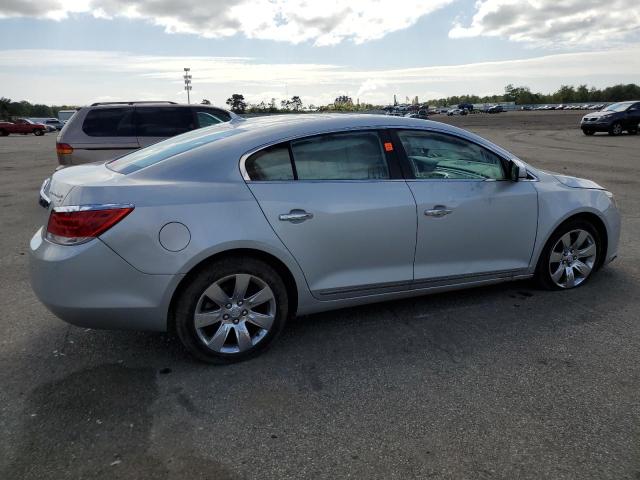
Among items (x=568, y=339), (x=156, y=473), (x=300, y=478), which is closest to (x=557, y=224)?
(x=568, y=339)

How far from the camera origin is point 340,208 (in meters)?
3.69

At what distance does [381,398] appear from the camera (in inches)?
122

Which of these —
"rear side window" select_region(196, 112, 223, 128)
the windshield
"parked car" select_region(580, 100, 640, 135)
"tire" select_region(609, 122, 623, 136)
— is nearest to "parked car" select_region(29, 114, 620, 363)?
"rear side window" select_region(196, 112, 223, 128)

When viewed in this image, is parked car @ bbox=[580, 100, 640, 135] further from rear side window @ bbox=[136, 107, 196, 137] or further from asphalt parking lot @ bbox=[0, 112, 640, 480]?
asphalt parking lot @ bbox=[0, 112, 640, 480]

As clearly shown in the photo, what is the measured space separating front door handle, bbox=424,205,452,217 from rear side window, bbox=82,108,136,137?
21.8ft

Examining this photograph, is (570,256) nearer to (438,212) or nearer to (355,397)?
(438,212)

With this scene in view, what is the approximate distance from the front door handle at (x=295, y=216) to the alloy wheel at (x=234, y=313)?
0.42 m

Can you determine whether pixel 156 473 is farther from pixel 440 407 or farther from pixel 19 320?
pixel 19 320

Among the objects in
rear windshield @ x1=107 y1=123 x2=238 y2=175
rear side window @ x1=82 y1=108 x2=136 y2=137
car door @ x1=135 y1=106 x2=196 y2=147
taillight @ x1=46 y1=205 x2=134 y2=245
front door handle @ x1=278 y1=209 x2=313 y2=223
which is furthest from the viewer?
car door @ x1=135 y1=106 x2=196 y2=147

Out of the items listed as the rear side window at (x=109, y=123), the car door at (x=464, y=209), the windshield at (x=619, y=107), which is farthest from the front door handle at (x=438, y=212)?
the windshield at (x=619, y=107)

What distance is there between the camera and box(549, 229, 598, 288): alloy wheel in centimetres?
470

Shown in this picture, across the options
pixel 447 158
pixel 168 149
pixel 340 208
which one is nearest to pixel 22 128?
pixel 168 149

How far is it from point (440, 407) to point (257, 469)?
3.51ft

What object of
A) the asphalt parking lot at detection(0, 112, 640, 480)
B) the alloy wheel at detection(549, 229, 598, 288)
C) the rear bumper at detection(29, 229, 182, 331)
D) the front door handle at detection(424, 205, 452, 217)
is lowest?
the asphalt parking lot at detection(0, 112, 640, 480)
